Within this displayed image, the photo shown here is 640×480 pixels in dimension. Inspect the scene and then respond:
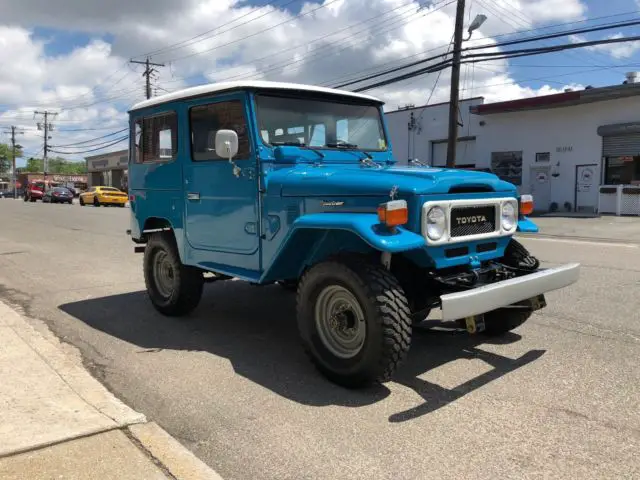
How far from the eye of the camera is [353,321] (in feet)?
13.2

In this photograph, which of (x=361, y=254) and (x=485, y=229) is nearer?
(x=361, y=254)

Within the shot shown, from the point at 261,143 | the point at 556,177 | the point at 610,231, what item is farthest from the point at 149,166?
the point at 556,177

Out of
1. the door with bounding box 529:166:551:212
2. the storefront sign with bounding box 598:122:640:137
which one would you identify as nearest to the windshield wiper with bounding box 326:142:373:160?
the storefront sign with bounding box 598:122:640:137

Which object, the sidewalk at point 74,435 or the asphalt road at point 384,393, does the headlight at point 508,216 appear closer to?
the asphalt road at point 384,393

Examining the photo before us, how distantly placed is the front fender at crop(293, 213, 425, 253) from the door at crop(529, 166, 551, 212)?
22743 millimetres

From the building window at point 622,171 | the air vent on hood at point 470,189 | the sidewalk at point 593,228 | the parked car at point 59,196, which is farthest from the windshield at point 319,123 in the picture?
the parked car at point 59,196

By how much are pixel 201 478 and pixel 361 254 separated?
70.5 inches

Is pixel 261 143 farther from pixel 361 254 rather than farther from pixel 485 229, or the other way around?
pixel 485 229

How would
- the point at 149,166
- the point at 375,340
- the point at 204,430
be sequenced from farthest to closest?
1. the point at 149,166
2. the point at 375,340
3. the point at 204,430

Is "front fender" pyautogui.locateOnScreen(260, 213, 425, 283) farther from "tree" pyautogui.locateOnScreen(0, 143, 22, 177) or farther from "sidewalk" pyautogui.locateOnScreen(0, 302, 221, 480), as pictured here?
"tree" pyautogui.locateOnScreen(0, 143, 22, 177)

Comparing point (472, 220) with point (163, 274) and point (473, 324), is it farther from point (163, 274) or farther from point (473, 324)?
point (163, 274)

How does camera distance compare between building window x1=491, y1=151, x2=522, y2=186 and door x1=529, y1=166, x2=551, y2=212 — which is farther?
building window x1=491, y1=151, x2=522, y2=186

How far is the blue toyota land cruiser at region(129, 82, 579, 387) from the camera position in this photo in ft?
12.4

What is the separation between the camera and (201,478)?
2881mm
